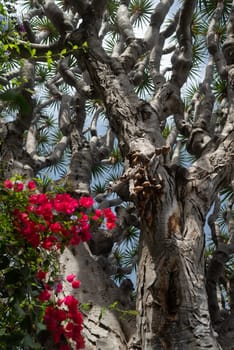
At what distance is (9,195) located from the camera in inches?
89.8

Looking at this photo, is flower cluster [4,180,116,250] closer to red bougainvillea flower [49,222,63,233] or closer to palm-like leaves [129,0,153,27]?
red bougainvillea flower [49,222,63,233]

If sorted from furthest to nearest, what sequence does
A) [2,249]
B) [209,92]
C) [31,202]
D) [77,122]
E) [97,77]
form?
1. [77,122]
2. [209,92]
3. [97,77]
4. [31,202]
5. [2,249]

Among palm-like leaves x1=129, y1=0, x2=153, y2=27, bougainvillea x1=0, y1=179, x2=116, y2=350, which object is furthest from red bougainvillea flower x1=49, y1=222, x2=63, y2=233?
palm-like leaves x1=129, y1=0, x2=153, y2=27

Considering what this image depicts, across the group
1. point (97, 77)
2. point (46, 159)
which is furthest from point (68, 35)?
point (46, 159)

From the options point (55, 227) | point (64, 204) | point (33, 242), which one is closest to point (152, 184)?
point (64, 204)

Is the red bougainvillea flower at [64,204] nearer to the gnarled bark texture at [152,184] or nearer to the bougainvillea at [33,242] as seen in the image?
the bougainvillea at [33,242]

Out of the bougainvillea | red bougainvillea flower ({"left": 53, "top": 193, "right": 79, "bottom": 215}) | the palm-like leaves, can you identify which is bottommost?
the bougainvillea

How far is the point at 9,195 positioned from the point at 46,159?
2.84m

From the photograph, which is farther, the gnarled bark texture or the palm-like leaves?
the palm-like leaves

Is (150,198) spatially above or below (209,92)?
below

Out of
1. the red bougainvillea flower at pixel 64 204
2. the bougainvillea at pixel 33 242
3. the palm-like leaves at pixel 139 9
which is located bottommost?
the bougainvillea at pixel 33 242

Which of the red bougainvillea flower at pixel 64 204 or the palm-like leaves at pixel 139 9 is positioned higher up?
the palm-like leaves at pixel 139 9

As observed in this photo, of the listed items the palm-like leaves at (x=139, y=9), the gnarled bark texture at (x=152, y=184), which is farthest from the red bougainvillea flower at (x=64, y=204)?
the palm-like leaves at (x=139, y=9)

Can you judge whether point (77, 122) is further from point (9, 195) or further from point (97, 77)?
point (9, 195)
